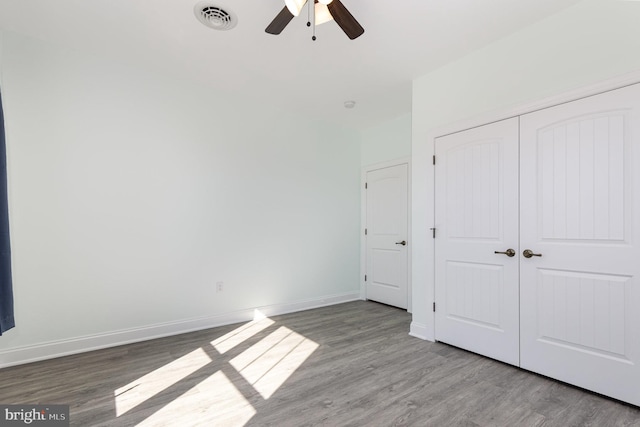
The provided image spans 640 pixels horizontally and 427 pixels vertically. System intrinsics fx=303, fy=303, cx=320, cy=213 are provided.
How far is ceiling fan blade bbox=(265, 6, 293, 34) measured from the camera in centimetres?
193

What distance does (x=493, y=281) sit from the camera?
264cm

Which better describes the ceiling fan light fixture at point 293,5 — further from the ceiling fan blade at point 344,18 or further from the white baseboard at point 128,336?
the white baseboard at point 128,336

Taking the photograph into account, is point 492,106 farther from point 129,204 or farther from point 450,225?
point 129,204

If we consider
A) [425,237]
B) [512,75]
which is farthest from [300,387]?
[512,75]

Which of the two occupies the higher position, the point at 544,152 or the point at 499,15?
the point at 499,15

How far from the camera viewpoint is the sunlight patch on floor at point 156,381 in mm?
2010

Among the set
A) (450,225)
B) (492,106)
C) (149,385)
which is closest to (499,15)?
(492,106)

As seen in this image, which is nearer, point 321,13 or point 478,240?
point 321,13

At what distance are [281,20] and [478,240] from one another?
2.40 m

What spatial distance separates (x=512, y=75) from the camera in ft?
8.32

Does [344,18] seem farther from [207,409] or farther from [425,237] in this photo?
[207,409]

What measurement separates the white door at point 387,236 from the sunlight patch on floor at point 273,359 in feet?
5.74

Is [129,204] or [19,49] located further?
[129,204]

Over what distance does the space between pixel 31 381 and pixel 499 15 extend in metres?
4.48
